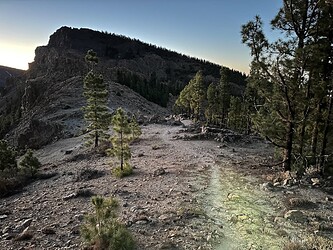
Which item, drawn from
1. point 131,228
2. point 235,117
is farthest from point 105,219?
point 235,117

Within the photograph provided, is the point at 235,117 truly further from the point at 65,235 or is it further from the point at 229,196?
the point at 65,235

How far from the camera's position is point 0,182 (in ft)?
76.9

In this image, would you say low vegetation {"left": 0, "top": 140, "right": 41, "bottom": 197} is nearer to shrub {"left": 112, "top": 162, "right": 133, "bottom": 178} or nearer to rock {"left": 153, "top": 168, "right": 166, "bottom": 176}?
shrub {"left": 112, "top": 162, "right": 133, "bottom": 178}

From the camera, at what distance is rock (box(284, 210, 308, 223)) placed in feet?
41.7

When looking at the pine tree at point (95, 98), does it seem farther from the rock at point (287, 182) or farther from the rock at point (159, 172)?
the rock at point (287, 182)

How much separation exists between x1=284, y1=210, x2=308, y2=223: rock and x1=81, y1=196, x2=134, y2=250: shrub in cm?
661

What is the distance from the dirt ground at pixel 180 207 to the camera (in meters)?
11.4

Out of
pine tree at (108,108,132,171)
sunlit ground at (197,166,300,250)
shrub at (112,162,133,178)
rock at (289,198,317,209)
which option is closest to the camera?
sunlit ground at (197,166,300,250)

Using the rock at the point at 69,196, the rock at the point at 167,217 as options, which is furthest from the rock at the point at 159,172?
the rock at the point at 167,217

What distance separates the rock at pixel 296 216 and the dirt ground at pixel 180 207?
12 cm

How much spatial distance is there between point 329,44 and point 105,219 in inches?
637

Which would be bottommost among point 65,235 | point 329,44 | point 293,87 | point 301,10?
point 65,235

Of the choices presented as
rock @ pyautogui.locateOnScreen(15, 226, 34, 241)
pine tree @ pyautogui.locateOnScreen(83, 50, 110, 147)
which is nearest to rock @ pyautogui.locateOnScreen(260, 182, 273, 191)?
rock @ pyautogui.locateOnScreen(15, 226, 34, 241)

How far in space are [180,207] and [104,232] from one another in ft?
15.4
